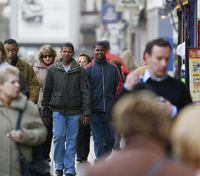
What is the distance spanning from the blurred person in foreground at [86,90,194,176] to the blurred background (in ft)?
27.0

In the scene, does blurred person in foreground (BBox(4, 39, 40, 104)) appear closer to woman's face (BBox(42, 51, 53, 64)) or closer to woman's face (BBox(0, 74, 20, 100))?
woman's face (BBox(42, 51, 53, 64))

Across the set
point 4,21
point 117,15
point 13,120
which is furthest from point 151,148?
point 4,21

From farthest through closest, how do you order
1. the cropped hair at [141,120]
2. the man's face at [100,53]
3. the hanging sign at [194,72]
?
the hanging sign at [194,72] < the man's face at [100,53] < the cropped hair at [141,120]

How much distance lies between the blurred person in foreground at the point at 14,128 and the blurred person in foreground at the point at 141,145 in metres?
1.67

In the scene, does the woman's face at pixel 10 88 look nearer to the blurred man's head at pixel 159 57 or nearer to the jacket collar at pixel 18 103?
the jacket collar at pixel 18 103

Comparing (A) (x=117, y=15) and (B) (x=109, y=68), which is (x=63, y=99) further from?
(A) (x=117, y=15)

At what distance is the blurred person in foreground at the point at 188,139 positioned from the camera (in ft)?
10.7

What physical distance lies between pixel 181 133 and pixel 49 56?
Answer: 7792mm

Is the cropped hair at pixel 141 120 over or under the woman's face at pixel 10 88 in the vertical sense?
under

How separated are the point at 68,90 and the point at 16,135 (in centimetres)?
365

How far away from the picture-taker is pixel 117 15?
4347 centimetres

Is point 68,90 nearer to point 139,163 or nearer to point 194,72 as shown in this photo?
point 194,72

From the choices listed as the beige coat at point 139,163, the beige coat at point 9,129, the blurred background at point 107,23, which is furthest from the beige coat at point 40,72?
the beige coat at point 139,163

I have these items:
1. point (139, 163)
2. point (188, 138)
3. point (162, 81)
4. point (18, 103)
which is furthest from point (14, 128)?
point (188, 138)
